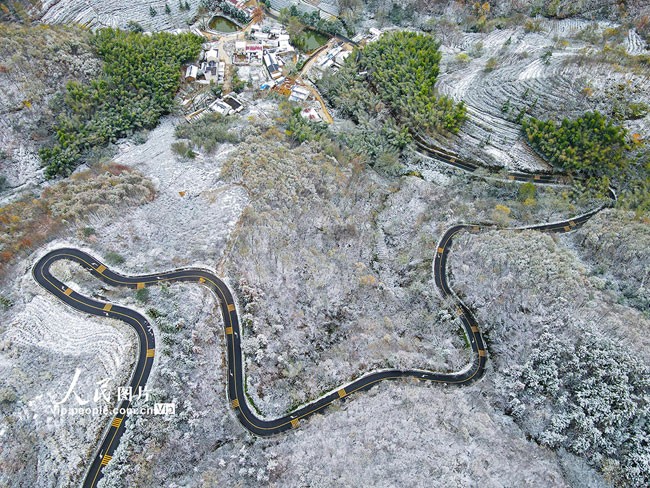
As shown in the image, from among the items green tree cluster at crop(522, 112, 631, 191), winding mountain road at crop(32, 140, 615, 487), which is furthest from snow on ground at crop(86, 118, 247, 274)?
green tree cluster at crop(522, 112, 631, 191)

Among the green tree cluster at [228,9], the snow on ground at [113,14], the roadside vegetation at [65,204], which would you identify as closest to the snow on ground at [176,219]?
the roadside vegetation at [65,204]

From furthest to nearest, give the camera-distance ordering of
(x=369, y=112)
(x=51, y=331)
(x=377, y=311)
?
(x=369, y=112)
(x=377, y=311)
(x=51, y=331)

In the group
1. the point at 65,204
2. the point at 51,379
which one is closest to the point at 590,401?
the point at 51,379

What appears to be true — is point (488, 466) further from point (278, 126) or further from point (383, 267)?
point (278, 126)

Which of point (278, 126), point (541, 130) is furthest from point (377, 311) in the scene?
point (541, 130)

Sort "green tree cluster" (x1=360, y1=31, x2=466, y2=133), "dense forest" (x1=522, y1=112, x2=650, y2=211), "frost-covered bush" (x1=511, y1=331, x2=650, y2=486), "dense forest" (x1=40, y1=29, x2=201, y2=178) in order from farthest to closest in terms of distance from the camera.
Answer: "green tree cluster" (x1=360, y1=31, x2=466, y2=133), "dense forest" (x1=40, y1=29, x2=201, y2=178), "dense forest" (x1=522, y1=112, x2=650, y2=211), "frost-covered bush" (x1=511, y1=331, x2=650, y2=486)

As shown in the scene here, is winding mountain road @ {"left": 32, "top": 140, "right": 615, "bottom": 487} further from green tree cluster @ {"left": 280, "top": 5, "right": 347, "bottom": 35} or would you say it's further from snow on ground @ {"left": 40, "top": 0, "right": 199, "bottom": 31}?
green tree cluster @ {"left": 280, "top": 5, "right": 347, "bottom": 35}

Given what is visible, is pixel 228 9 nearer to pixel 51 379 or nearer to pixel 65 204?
pixel 65 204
